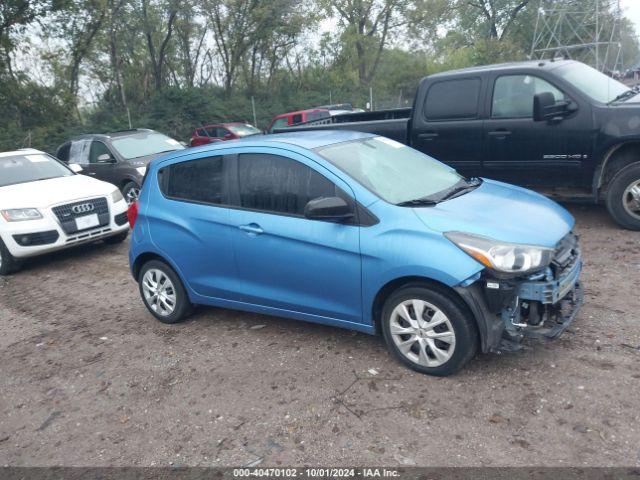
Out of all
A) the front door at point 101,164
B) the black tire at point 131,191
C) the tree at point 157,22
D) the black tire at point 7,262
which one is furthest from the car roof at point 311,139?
the tree at point 157,22

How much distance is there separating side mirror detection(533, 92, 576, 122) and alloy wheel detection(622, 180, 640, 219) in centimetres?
109

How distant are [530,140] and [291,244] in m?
3.92

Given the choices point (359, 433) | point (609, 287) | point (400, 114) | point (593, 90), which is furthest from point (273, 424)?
point (400, 114)

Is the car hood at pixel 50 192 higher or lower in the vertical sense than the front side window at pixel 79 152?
lower

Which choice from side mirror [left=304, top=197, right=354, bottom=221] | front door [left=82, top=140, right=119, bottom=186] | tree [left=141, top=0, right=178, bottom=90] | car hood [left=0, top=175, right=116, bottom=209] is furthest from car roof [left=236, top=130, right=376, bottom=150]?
tree [left=141, top=0, right=178, bottom=90]

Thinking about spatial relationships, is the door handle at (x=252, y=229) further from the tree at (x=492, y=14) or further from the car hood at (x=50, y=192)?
the tree at (x=492, y=14)

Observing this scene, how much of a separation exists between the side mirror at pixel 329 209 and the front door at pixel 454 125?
381 cm

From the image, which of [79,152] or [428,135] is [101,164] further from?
[428,135]

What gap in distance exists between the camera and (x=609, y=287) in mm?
5055

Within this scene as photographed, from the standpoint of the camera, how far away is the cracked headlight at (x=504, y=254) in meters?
3.46

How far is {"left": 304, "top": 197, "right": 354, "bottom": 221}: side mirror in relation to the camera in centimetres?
385

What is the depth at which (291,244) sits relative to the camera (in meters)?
4.20

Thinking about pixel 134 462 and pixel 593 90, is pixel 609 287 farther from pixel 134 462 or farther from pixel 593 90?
pixel 134 462

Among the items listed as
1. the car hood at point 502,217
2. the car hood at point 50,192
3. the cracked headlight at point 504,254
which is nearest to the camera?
the cracked headlight at point 504,254
